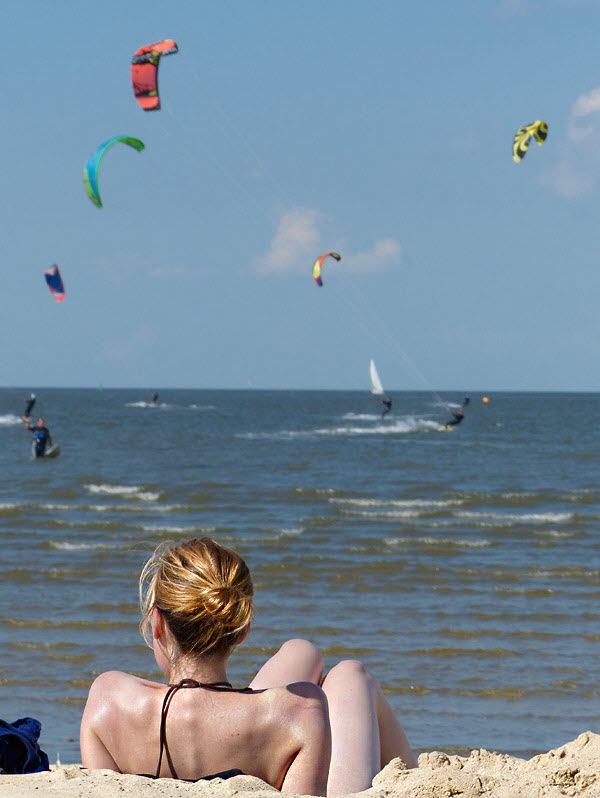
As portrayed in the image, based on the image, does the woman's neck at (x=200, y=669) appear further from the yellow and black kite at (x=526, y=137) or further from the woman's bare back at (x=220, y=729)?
the yellow and black kite at (x=526, y=137)

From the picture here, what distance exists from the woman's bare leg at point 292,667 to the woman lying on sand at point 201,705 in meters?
0.37

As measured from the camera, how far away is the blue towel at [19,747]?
2143 mm

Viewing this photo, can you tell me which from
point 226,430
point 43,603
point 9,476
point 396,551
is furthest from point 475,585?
point 226,430

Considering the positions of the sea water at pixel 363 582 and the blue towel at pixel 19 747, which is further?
the sea water at pixel 363 582

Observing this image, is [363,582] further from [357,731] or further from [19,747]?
[19,747]

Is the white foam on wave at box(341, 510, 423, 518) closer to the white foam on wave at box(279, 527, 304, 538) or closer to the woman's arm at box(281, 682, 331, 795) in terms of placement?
the white foam on wave at box(279, 527, 304, 538)

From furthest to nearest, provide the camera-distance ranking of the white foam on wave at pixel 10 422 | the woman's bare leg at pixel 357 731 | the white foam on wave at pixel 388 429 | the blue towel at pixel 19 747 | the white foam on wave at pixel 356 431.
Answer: the white foam on wave at pixel 10 422, the white foam on wave at pixel 388 429, the white foam on wave at pixel 356 431, the woman's bare leg at pixel 357 731, the blue towel at pixel 19 747

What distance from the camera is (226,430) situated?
147 ft

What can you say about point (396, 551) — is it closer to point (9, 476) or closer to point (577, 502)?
point (577, 502)

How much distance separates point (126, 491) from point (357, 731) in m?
15.3

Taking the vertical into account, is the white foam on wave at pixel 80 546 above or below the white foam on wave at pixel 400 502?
below

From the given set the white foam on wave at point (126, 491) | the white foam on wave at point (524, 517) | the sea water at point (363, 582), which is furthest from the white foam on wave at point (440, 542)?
the white foam on wave at point (126, 491)

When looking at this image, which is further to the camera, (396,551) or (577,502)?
(577,502)

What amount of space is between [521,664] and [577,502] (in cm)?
1008
